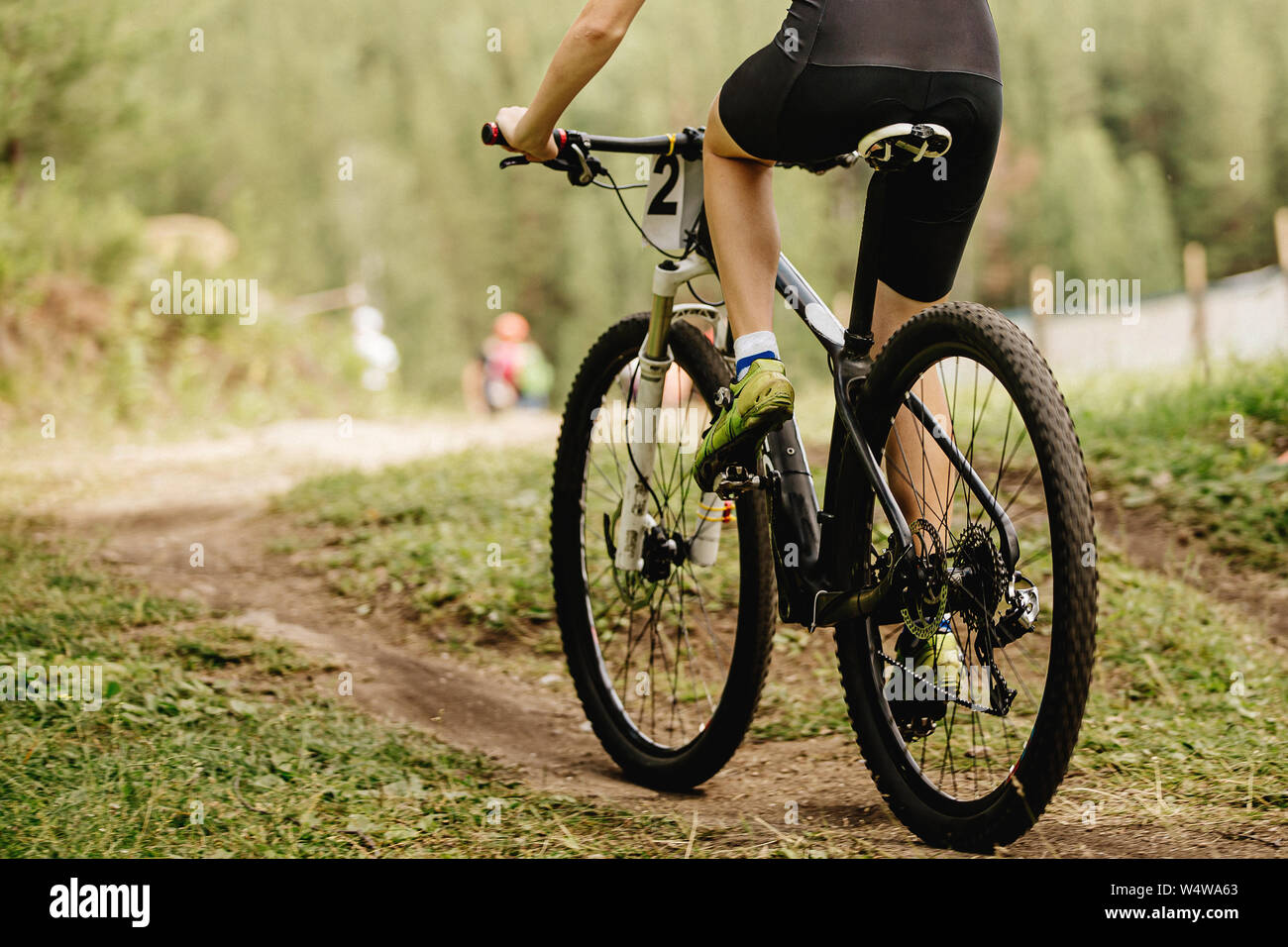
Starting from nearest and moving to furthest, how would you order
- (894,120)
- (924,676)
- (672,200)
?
(894,120)
(924,676)
(672,200)

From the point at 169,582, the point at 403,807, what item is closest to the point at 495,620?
the point at 169,582

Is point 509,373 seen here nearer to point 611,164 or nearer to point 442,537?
A: point 611,164

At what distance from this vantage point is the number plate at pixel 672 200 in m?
2.81

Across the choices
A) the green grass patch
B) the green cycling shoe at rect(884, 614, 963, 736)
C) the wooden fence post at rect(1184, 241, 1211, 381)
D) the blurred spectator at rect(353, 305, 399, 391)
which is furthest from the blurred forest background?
the green cycling shoe at rect(884, 614, 963, 736)

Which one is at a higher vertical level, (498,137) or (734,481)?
(498,137)

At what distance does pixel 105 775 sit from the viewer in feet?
8.29

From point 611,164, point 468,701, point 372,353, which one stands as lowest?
point 468,701

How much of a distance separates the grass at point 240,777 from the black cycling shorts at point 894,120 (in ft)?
3.87

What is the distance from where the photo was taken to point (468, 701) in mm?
3502

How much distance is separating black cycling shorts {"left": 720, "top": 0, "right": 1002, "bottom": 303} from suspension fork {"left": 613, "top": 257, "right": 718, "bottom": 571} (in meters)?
0.62

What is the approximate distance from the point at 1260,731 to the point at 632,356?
5.83ft

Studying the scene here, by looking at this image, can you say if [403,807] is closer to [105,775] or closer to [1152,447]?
[105,775]

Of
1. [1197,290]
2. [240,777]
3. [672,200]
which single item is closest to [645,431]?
[672,200]

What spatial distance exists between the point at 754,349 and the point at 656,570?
83 cm
